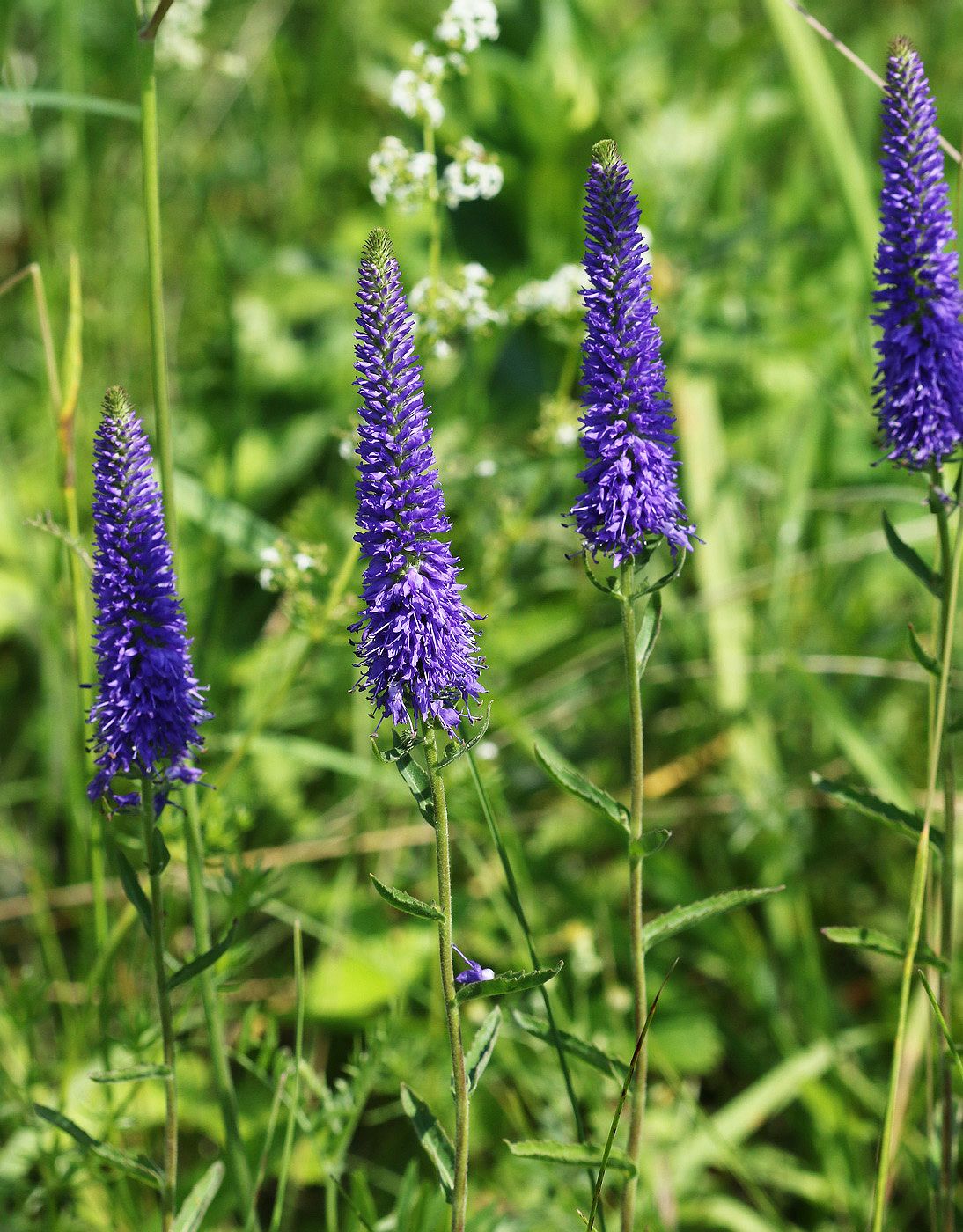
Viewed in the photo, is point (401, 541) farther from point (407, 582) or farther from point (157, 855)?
point (157, 855)

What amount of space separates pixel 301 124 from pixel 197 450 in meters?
→ 1.82

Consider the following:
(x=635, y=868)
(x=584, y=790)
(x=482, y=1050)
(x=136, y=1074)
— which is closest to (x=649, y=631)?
(x=584, y=790)

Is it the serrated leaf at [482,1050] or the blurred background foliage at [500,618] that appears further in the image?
the blurred background foliage at [500,618]

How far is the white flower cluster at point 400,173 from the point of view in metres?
2.98

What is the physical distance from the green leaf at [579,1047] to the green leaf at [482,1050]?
2.6 inches

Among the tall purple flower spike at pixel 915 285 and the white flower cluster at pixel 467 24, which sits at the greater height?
the white flower cluster at pixel 467 24

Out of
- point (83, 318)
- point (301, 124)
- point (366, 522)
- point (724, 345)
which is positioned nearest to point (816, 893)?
point (724, 345)

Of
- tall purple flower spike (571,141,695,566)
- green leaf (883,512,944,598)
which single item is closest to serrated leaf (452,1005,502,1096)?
tall purple flower spike (571,141,695,566)

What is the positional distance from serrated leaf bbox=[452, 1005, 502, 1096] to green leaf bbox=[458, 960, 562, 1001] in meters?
0.18

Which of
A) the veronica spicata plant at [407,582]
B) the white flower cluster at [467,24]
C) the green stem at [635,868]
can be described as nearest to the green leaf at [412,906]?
the veronica spicata plant at [407,582]

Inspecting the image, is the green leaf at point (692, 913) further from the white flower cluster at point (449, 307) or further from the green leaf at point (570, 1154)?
the white flower cluster at point (449, 307)

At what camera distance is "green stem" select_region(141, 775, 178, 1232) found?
6.62 ft

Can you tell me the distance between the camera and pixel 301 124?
5590mm

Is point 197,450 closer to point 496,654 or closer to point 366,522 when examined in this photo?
point 496,654
